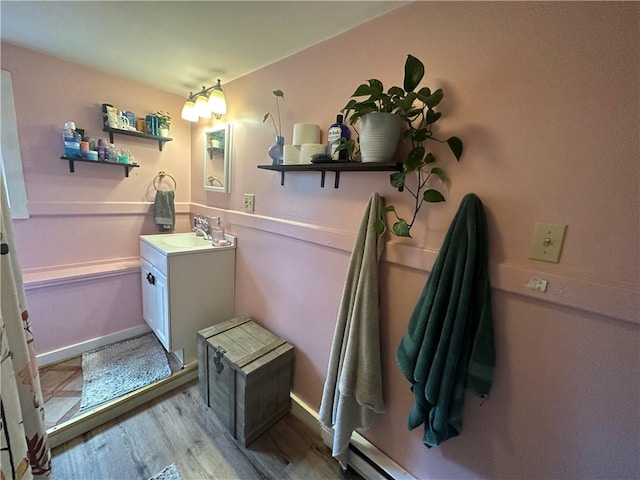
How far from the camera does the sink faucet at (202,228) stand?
211 cm

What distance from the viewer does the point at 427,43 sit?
0.97m

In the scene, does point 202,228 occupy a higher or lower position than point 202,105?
lower

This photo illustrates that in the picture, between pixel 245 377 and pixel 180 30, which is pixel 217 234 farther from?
pixel 180 30

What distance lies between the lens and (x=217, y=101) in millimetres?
1759

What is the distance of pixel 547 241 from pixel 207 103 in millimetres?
2054

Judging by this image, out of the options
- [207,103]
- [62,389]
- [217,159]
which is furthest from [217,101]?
[62,389]

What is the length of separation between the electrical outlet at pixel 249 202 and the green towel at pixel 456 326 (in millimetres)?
1238

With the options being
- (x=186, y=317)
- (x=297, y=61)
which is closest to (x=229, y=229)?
(x=186, y=317)

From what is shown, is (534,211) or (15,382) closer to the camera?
(15,382)

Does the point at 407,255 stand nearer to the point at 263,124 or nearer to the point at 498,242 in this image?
the point at 498,242

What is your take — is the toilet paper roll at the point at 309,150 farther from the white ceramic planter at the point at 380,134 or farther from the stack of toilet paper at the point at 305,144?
the white ceramic planter at the point at 380,134

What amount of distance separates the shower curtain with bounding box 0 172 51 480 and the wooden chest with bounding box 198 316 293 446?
693mm

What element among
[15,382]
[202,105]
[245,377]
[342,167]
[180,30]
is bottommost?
[245,377]

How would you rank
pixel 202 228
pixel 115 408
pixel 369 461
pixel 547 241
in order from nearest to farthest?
1. pixel 547 241
2. pixel 369 461
3. pixel 115 408
4. pixel 202 228
